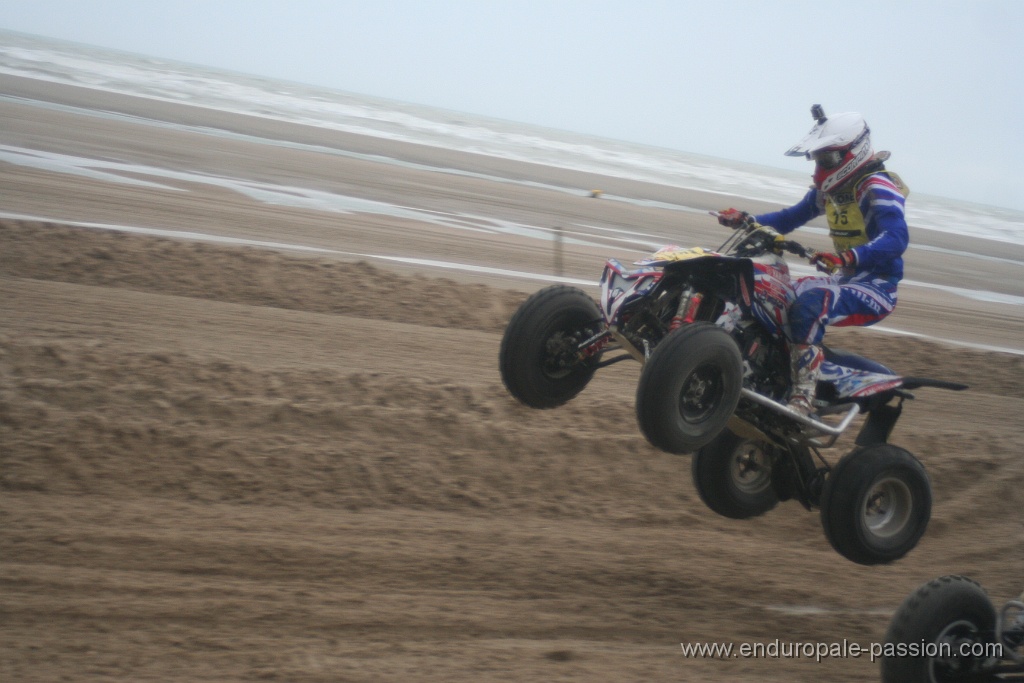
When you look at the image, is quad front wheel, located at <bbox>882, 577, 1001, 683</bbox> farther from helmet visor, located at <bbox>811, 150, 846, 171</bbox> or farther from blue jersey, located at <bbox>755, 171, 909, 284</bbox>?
helmet visor, located at <bbox>811, 150, 846, 171</bbox>

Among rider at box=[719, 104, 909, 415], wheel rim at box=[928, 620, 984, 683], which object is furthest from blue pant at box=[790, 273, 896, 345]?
wheel rim at box=[928, 620, 984, 683]

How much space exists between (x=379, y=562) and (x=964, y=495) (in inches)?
203

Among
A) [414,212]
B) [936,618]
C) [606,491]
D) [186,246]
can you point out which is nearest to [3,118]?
[414,212]

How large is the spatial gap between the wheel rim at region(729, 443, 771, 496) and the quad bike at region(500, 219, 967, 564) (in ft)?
0.05

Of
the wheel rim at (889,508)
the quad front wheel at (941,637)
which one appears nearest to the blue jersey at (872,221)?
the wheel rim at (889,508)

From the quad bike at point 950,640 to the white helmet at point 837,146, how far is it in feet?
8.19

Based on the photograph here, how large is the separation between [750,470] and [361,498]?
274 centimetres

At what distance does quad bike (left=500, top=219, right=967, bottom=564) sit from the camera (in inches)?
184

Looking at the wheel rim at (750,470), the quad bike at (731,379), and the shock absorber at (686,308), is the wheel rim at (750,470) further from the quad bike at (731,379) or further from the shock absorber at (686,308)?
the shock absorber at (686,308)

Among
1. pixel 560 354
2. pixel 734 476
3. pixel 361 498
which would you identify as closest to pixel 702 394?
pixel 560 354

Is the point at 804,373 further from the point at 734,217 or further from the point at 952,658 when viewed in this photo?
the point at 952,658

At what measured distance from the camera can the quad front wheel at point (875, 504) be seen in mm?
5324

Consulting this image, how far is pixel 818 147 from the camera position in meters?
5.28

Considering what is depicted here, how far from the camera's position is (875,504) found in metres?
5.68
